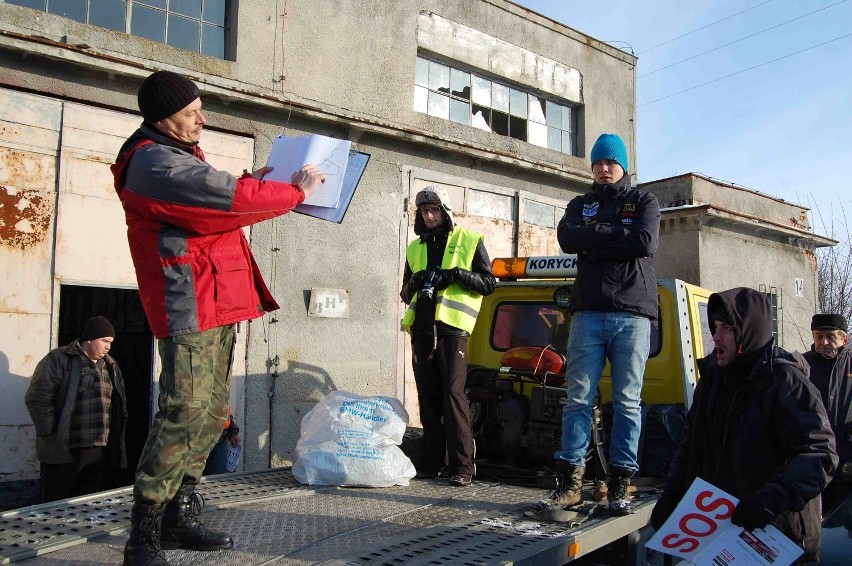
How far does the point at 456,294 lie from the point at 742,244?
11651mm

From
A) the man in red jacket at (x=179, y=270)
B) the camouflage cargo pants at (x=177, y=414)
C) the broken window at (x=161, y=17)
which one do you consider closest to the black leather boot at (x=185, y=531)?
the man in red jacket at (x=179, y=270)

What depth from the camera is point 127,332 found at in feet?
25.2

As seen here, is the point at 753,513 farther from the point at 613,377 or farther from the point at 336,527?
the point at 336,527

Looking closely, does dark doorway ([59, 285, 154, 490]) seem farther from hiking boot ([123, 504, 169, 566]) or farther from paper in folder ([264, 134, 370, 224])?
hiking boot ([123, 504, 169, 566])

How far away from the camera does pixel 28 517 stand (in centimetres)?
292

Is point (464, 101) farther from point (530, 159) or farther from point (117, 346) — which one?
point (117, 346)

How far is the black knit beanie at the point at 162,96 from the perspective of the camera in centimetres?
266

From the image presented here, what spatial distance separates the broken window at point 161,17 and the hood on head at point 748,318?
19.6ft

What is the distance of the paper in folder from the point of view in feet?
9.78

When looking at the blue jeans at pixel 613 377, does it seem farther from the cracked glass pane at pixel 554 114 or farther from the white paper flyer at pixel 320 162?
the cracked glass pane at pixel 554 114

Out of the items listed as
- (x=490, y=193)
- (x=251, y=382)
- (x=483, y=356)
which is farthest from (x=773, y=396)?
(x=490, y=193)

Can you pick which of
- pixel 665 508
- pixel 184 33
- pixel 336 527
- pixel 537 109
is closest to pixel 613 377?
pixel 665 508

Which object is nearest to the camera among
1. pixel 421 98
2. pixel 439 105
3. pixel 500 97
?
pixel 421 98

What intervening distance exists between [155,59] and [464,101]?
159 inches
